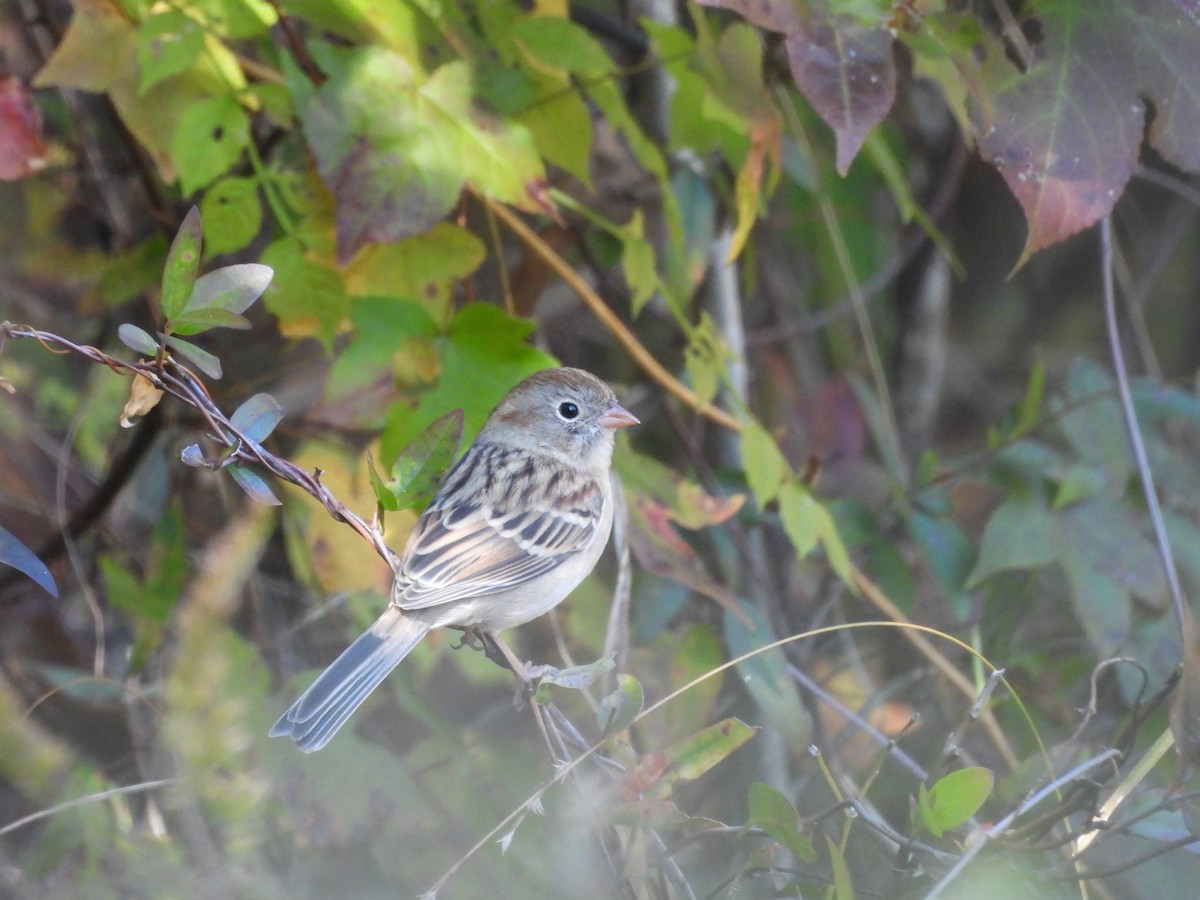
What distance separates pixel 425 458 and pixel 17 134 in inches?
46.3

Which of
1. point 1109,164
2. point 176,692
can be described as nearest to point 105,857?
point 176,692

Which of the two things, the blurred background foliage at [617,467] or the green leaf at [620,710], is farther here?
the blurred background foliage at [617,467]

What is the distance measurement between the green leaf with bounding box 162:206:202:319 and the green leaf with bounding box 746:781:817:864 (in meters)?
0.85

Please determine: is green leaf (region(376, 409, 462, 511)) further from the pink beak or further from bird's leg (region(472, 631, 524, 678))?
the pink beak

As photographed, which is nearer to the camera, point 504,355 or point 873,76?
point 873,76

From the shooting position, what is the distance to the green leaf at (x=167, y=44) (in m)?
1.99

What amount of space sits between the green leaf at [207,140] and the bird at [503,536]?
23.3 inches

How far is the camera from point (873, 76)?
1719 millimetres

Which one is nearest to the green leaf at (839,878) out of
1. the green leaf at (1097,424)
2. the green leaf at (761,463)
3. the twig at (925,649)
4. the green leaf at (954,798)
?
the green leaf at (954,798)

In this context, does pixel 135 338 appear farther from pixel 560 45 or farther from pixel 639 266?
pixel 639 266

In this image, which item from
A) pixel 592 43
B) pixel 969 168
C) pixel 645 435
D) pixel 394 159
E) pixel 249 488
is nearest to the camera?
pixel 249 488

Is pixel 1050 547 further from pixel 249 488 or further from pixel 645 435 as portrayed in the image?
pixel 249 488

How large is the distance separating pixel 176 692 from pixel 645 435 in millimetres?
2037

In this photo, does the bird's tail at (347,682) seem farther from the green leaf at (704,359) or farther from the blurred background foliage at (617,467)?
the green leaf at (704,359)
